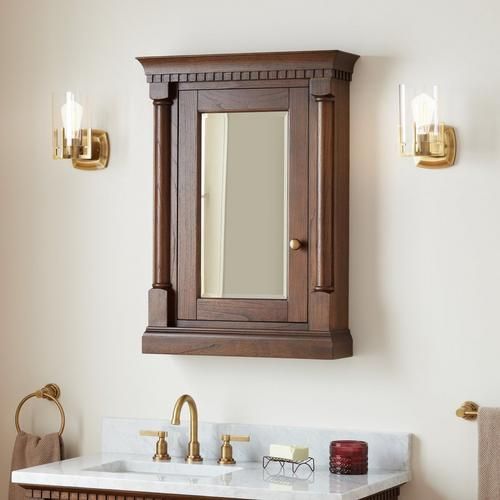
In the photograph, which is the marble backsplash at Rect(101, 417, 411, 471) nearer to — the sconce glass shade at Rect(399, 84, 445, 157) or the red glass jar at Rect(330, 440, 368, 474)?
the red glass jar at Rect(330, 440, 368, 474)

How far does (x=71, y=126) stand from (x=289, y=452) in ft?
3.59

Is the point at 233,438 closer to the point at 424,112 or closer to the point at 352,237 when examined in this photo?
the point at 352,237

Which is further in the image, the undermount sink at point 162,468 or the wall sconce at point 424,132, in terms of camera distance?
the undermount sink at point 162,468

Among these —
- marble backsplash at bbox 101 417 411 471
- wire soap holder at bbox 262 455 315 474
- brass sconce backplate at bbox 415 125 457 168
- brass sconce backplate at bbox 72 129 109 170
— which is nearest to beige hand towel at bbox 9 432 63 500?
marble backsplash at bbox 101 417 411 471

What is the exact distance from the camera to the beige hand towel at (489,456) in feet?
9.35

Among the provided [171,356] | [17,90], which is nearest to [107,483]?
[171,356]

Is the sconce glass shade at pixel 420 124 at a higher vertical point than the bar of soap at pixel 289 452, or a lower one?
higher

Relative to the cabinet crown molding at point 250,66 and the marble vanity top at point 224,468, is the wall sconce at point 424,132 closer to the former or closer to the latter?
the cabinet crown molding at point 250,66

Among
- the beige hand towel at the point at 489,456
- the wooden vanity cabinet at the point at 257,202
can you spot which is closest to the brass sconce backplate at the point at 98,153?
the wooden vanity cabinet at the point at 257,202

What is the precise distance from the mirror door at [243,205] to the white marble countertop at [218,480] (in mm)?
406

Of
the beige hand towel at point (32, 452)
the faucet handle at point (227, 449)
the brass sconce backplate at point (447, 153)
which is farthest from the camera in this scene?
the beige hand towel at point (32, 452)

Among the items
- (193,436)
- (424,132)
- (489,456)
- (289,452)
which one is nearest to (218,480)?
(289,452)

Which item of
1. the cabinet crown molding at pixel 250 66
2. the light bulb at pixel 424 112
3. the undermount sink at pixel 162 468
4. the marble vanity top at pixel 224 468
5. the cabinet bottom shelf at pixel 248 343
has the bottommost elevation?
the undermount sink at pixel 162 468

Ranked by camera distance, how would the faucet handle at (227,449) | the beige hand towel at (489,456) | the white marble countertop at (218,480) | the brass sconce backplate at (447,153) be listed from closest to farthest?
the white marble countertop at (218,480), the beige hand towel at (489,456), the brass sconce backplate at (447,153), the faucet handle at (227,449)
